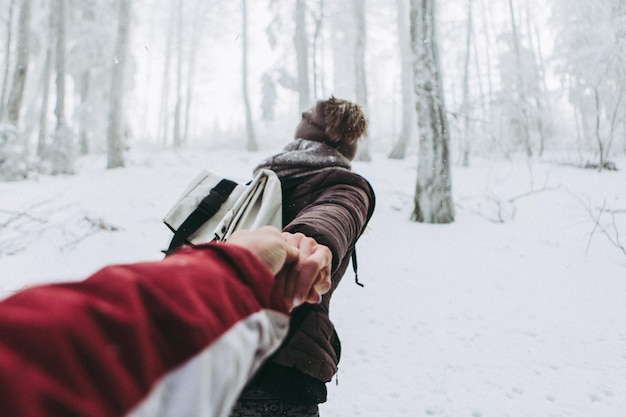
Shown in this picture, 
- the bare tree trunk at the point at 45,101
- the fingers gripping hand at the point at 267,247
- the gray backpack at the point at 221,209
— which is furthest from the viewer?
the bare tree trunk at the point at 45,101

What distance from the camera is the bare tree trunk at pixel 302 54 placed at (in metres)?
13.5

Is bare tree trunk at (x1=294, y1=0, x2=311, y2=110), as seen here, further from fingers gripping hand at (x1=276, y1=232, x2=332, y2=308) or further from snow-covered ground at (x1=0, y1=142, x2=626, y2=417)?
fingers gripping hand at (x1=276, y1=232, x2=332, y2=308)

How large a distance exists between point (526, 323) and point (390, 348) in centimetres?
139

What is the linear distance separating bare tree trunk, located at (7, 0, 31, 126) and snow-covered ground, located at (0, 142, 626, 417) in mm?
2739

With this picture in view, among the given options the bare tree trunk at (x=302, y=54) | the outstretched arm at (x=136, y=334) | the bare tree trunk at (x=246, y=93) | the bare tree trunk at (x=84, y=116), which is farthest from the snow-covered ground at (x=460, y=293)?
the bare tree trunk at (x=84, y=116)

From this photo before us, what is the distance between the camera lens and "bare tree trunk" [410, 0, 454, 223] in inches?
236

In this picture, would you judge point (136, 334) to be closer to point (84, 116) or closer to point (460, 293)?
point (460, 293)

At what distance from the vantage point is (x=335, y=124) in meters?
1.60

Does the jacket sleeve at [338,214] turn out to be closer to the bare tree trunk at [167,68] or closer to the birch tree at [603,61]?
the birch tree at [603,61]

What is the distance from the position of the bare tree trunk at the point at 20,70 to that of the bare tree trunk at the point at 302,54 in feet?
26.6

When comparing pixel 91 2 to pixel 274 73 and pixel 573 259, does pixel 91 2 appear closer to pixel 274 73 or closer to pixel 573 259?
pixel 274 73

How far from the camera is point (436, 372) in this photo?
9.50ft

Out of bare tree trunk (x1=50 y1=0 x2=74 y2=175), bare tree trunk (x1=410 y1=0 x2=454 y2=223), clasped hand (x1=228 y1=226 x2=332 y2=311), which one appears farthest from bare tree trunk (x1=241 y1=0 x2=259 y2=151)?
clasped hand (x1=228 y1=226 x2=332 y2=311)

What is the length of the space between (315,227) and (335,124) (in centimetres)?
77
